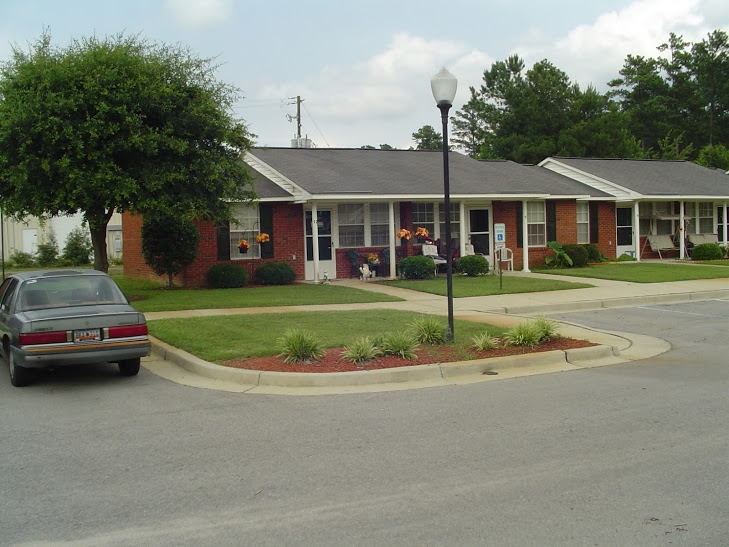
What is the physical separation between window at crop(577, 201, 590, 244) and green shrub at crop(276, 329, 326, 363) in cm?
1998

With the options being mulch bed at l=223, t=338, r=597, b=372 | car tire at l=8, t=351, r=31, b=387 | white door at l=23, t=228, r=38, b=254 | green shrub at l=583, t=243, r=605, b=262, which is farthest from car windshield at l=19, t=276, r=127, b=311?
white door at l=23, t=228, r=38, b=254

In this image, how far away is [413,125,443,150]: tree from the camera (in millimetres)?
77188

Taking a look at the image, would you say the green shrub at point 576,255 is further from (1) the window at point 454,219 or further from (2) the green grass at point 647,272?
(1) the window at point 454,219

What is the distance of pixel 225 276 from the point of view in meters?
20.2

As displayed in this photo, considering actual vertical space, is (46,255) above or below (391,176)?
below

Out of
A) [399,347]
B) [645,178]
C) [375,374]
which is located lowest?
[375,374]

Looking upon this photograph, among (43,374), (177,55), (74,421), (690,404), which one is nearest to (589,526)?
(690,404)

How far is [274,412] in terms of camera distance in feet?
24.8

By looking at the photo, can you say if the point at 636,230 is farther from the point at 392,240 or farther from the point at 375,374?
the point at 375,374

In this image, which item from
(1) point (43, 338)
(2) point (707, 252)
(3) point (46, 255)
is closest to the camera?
(1) point (43, 338)

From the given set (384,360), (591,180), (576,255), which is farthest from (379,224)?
(384,360)

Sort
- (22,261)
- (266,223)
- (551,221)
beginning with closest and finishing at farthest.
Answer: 1. (266,223)
2. (551,221)
3. (22,261)

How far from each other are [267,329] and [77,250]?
28096mm

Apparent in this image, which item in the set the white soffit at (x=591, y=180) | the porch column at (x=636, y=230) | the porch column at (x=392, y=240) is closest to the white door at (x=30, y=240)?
the porch column at (x=392, y=240)
